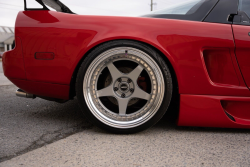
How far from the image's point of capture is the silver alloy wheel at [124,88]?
170cm

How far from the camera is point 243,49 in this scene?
5.42ft

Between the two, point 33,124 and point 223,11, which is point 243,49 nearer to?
point 223,11

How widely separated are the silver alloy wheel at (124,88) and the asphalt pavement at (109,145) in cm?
13

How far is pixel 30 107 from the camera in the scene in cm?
252

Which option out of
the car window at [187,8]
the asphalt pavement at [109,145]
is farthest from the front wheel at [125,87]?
the car window at [187,8]

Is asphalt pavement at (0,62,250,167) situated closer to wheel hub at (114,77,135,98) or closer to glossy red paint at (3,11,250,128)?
glossy red paint at (3,11,250,128)

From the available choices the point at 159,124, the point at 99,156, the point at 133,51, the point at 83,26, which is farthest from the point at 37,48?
the point at 159,124

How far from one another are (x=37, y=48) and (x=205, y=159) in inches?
56.1

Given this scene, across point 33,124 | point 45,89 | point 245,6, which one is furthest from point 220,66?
point 33,124

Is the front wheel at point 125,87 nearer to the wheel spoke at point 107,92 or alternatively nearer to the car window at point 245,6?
the wheel spoke at point 107,92

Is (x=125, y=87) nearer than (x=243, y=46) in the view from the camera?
No

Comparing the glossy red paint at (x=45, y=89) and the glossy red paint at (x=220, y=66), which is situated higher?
the glossy red paint at (x=220, y=66)

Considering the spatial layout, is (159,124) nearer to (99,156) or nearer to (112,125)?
(112,125)

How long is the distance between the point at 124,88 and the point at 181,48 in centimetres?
52
